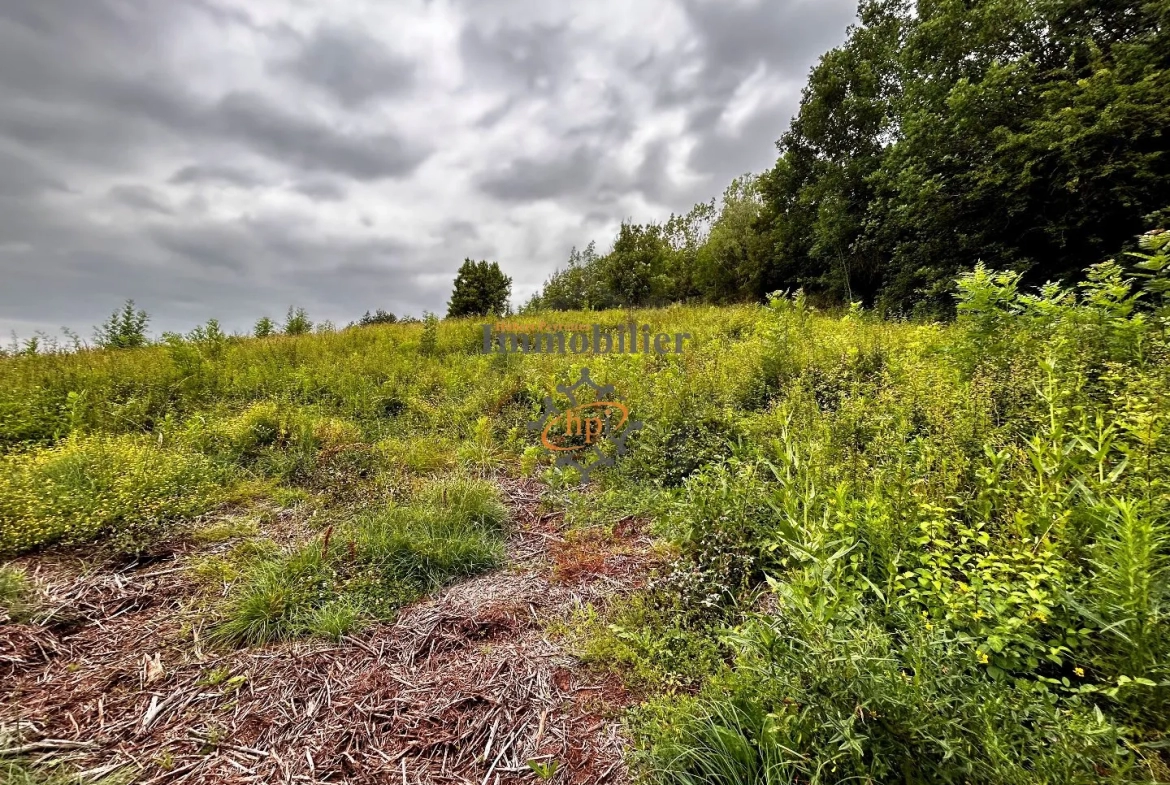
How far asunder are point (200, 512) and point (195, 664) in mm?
1896

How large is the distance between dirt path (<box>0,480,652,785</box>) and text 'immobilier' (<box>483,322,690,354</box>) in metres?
5.16

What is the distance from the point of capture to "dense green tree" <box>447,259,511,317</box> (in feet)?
86.1

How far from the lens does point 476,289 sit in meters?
26.4

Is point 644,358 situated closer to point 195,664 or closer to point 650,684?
point 650,684

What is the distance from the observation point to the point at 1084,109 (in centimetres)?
732

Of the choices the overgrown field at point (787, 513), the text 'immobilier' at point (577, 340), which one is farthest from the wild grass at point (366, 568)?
the text 'immobilier' at point (577, 340)

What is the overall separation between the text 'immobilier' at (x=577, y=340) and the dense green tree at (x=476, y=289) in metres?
18.3

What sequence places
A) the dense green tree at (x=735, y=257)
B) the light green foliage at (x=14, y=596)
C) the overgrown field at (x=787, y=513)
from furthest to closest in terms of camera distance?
the dense green tree at (x=735, y=257) < the light green foliage at (x=14, y=596) < the overgrown field at (x=787, y=513)

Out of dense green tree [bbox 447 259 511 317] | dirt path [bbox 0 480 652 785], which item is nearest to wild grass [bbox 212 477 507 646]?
dirt path [bbox 0 480 652 785]

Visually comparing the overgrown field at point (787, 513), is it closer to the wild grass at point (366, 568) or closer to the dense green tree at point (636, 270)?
the wild grass at point (366, 568)

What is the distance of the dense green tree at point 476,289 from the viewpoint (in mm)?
26250

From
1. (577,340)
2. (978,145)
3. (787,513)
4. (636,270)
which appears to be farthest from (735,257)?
(787,513)

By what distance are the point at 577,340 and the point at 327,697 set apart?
7.01 m

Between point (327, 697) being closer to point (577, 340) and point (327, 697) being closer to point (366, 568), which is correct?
point (366, 568)
